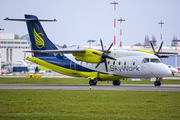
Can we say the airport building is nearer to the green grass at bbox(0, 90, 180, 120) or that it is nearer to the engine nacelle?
the engine nacelle

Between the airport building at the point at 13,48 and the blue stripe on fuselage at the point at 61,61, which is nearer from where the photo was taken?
the blue stripe on fuselage at the point at 61,61

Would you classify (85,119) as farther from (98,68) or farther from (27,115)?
(98,68)

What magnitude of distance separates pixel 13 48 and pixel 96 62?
443ft

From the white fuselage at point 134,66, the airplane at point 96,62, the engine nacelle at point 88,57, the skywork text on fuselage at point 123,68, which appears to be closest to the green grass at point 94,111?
the white fuselage at point 134,66

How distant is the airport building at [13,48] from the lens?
16212 centimetres

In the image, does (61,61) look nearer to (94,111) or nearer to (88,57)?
(88,57)

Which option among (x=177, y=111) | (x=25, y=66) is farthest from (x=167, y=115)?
(x=25, y=66)

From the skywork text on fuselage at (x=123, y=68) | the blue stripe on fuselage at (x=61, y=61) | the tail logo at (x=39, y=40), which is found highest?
the tail logo at (x=39, y=40)

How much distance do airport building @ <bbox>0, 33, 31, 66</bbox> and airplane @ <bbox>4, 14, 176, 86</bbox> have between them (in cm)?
11891

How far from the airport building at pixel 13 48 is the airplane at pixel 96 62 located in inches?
4681

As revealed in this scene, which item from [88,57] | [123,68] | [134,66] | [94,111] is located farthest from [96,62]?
[94,111]

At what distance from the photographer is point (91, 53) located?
117 ft

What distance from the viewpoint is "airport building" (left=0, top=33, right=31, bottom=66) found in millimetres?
162125

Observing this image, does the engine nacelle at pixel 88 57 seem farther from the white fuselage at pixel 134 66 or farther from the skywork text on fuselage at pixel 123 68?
the skywork text on fuselage at pixel 123 68
